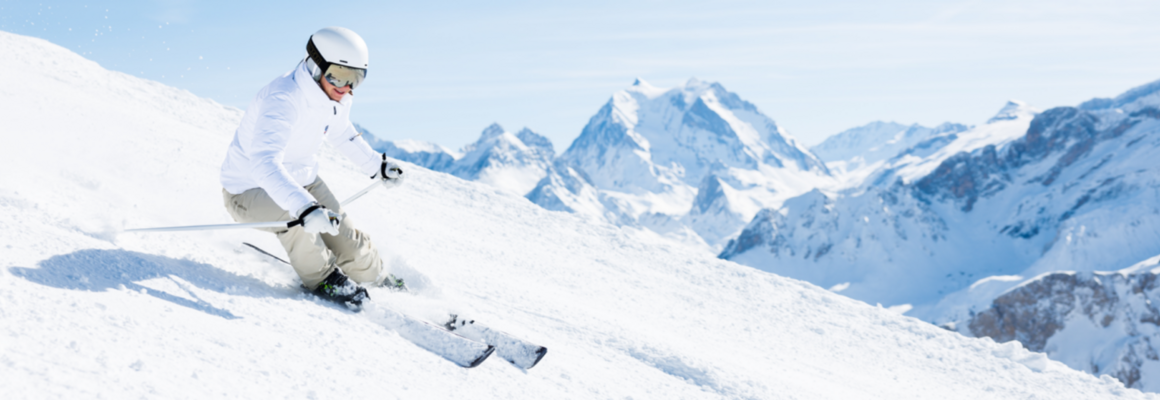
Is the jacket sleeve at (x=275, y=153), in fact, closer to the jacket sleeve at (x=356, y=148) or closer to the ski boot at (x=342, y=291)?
the ski boot at (x=342, y=291)

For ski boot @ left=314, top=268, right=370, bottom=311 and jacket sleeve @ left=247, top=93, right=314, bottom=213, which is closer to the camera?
jacket sleeve @ left=247, top=93, right=314, bottom=213

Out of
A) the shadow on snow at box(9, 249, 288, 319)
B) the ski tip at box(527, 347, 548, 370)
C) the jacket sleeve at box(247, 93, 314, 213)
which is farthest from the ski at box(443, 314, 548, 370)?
the jacket sleeve at box(247, 93, 314, 213)

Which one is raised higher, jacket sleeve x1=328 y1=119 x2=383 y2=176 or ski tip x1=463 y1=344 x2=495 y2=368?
jacket sleeve x1=328 y1=119 x2=383 y2=176

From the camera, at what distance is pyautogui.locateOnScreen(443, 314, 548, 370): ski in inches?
208

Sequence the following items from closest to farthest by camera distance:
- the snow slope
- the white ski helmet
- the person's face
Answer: the snow slope, the white ski helmet, the person's face

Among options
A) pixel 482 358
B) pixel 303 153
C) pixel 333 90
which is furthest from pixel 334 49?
pixel 482 358

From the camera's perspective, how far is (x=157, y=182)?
315 inches

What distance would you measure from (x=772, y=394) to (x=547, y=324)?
235cm

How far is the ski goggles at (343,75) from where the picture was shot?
514cm

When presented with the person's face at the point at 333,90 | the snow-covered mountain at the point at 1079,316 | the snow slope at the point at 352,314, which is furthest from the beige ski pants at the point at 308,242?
the snow-covered mountain at the point at 1079,316

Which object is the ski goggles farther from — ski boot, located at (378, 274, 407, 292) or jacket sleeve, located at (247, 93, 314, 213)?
ski boot, located at (378, 274, 407, 292)

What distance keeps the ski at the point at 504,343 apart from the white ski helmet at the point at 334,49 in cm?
213

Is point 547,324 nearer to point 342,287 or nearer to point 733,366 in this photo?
point 733,366

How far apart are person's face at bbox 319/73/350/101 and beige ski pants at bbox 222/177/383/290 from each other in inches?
35.0
